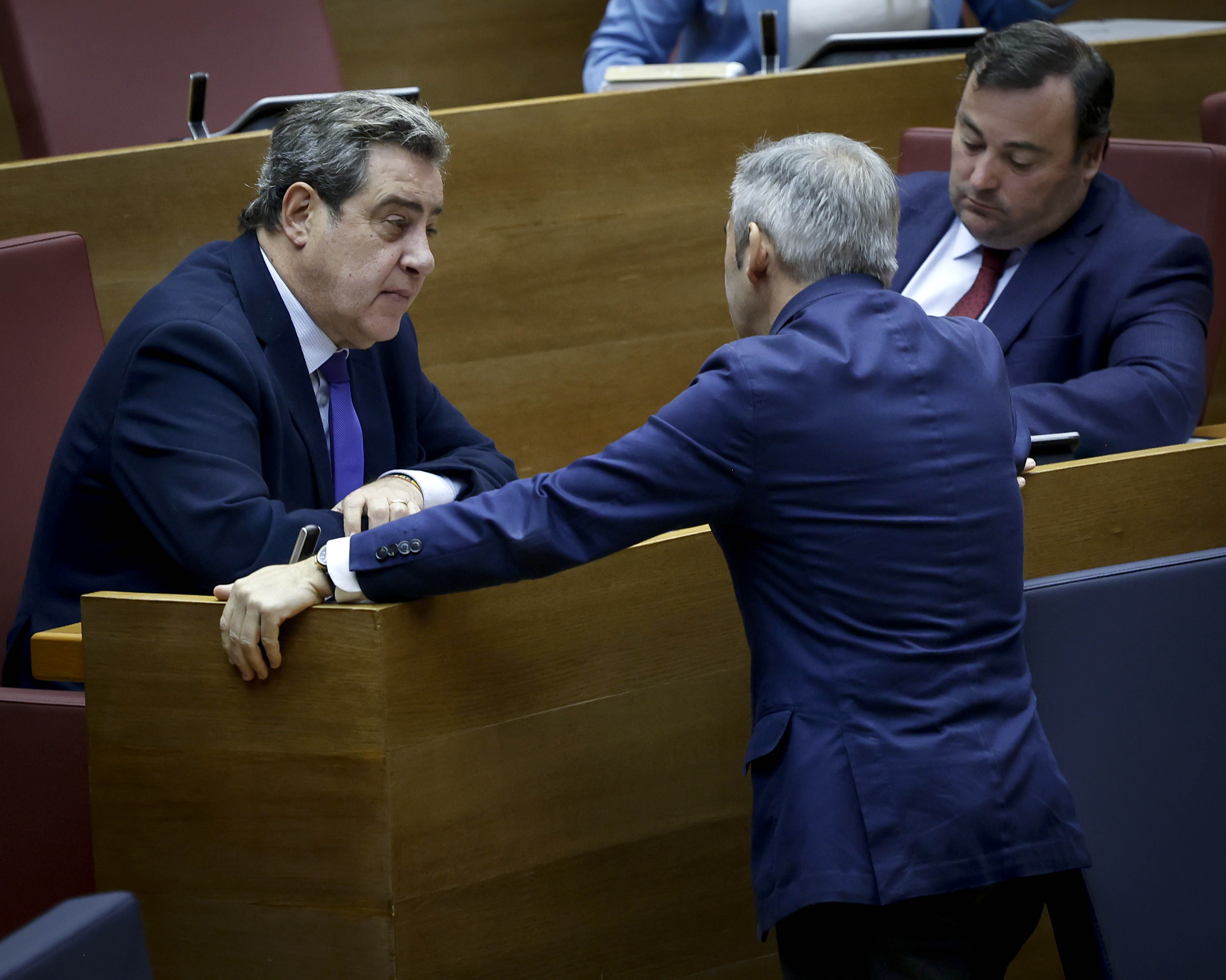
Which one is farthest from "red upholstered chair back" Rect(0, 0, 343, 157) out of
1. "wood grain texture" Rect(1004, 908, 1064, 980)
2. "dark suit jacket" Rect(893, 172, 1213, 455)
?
"wood grain texture" Rect(1004, 908, 1064, 980)

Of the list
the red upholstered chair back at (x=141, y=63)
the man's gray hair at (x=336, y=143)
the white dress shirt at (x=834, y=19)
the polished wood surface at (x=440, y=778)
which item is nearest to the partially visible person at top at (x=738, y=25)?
the white dress shirt at (x=834, y=19)

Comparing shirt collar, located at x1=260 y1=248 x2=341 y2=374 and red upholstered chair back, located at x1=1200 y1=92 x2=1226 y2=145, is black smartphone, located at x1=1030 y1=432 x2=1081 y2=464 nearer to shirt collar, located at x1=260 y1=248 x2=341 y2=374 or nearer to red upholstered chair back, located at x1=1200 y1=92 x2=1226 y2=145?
shirt collar, located at x1=260 y1=248 x2=341 y2=374

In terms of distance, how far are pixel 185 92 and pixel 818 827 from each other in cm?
246

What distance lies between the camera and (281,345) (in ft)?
5.53

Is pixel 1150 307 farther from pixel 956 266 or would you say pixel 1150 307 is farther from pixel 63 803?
pixel 63 803

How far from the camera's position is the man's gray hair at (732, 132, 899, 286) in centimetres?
132

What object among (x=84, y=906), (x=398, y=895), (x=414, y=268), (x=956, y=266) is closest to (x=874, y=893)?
(x=398, y=895)

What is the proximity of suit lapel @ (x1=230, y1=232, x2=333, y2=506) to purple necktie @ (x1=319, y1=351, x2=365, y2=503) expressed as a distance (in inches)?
2.3

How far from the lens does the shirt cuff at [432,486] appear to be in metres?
1.69

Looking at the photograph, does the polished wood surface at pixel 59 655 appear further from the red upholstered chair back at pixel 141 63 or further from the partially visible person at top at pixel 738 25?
the partially visible person at top at pixel 738 25

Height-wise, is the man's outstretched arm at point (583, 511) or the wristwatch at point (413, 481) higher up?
the man's outstretched arm at point (583, 511)

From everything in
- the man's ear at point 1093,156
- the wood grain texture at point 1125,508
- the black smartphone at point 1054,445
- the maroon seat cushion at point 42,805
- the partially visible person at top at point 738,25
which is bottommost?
the maroon seat cushion at point 42,805

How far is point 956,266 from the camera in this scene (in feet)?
7.73

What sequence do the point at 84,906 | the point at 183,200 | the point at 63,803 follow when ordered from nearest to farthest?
the point at 84,906 → the point at 63,803 → the point at 183,200
